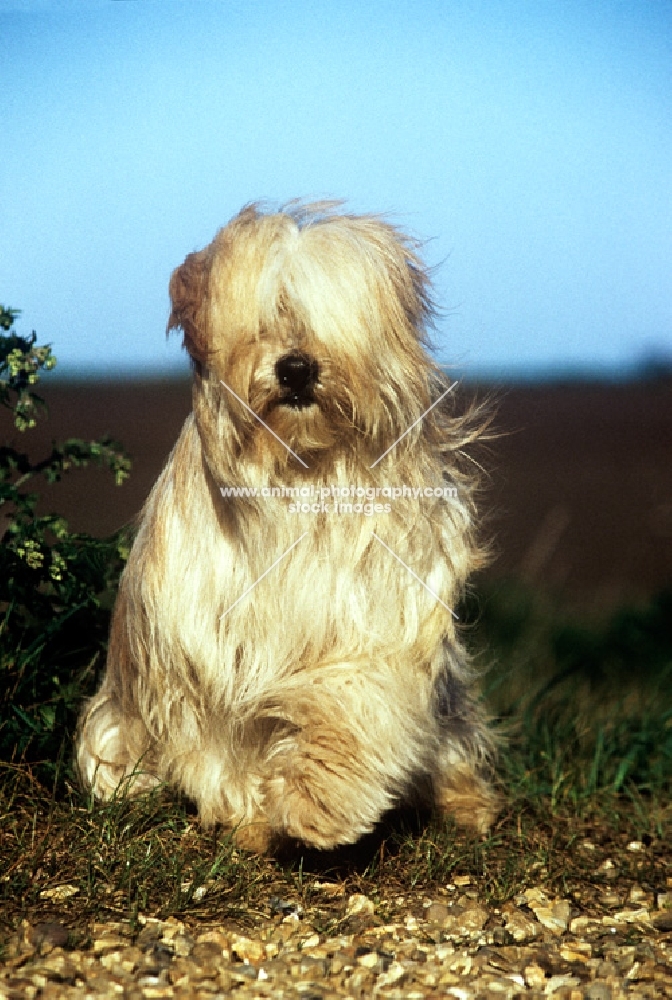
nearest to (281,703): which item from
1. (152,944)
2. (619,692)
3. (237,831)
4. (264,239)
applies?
(237,831)

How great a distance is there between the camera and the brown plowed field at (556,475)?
564 cm

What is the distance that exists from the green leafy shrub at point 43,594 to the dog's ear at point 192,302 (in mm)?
705

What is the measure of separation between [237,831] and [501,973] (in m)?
0.85

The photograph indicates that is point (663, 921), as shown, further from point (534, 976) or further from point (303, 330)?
point (303, 330)

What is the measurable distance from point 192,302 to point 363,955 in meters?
1.63

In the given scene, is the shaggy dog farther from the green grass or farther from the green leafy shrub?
the green leafy shrub

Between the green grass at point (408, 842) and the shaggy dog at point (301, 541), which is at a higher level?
the shaggy dog at point (301, 541)

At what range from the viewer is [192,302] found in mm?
3123

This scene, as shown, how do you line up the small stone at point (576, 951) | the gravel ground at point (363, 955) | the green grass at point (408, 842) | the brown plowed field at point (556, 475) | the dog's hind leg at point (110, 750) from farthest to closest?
the brown plowed field at point (556, 475) → the dog's hind leg at point (110, 750) → the green grass at point (408, 842) → the small stone at point (576, 951) → the gravel ground at point (363, 955)

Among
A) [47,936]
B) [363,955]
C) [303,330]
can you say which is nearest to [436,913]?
[363,955]

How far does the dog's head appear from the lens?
9.82ft

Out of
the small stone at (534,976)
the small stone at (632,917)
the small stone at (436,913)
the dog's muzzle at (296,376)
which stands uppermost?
the dog's muzzle at (296,376)

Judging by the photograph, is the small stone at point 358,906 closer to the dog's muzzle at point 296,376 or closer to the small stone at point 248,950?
the small stone at point 248,950

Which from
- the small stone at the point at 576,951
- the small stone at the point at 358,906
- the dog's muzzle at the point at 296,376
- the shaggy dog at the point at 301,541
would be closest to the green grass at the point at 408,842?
the small stone at the point at 358,906
